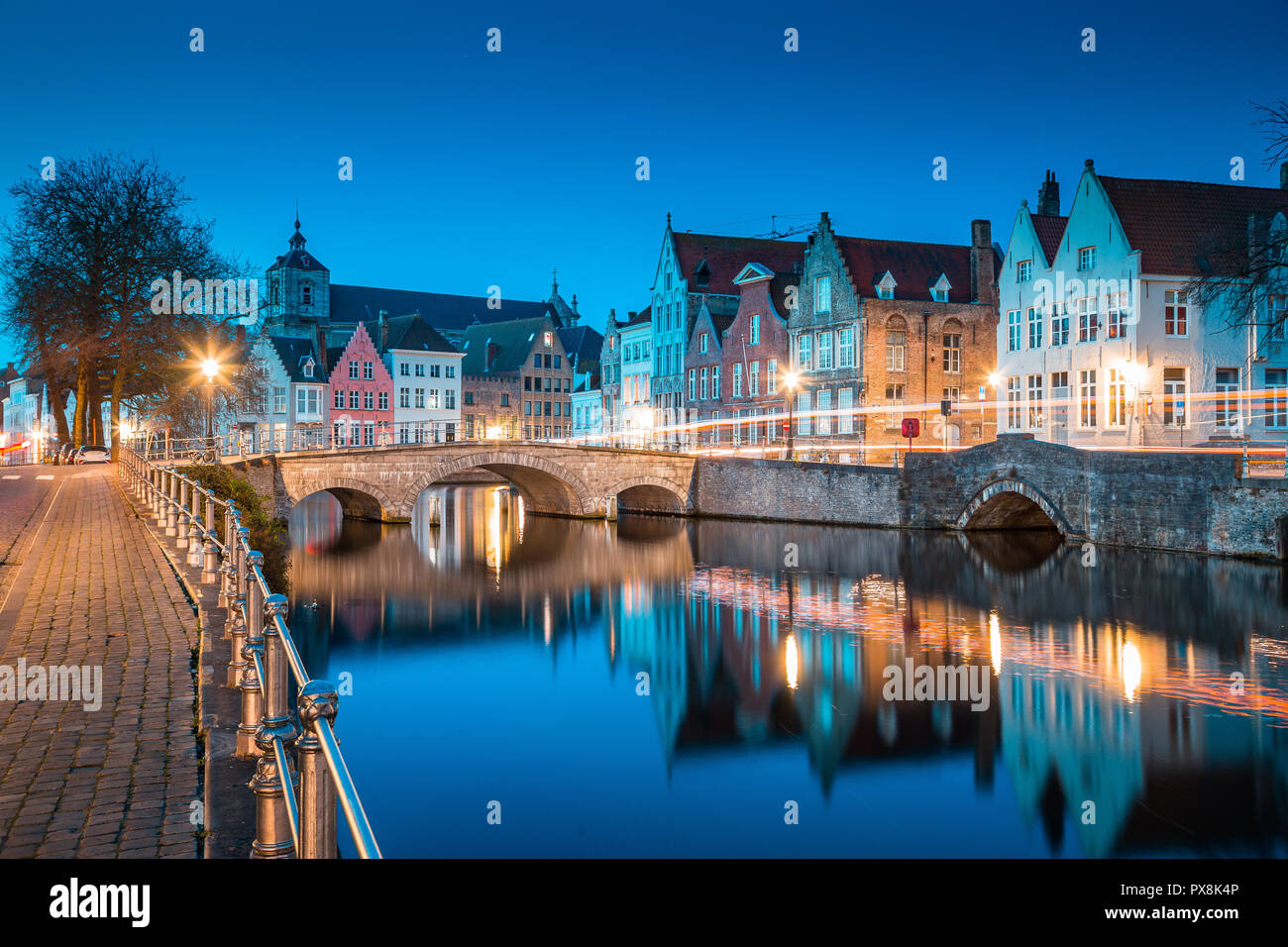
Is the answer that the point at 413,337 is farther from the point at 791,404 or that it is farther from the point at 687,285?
the point at 791,404

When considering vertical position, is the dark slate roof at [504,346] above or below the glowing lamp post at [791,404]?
above

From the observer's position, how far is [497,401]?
266ft

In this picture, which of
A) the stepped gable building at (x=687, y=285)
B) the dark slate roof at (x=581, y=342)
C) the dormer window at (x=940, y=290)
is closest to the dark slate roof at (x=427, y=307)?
the dark slate roof at (x=581, y=342)

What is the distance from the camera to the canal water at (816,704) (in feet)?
35.8

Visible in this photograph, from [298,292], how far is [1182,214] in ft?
223

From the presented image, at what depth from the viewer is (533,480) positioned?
47.0 metres

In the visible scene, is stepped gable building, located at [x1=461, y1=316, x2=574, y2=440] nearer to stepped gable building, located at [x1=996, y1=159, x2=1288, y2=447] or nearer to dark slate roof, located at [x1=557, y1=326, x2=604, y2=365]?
dark slate roof, located at [x1=557, y1=326, x2=604, y2=365]

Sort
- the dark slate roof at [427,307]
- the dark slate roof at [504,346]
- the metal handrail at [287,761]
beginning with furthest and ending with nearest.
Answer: the dark slate roof at [427,307], the dark slate roof at [504,346], the metal handrail at [287,761]

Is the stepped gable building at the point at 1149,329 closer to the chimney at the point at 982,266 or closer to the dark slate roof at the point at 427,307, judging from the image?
the chimney at the point at 982,266

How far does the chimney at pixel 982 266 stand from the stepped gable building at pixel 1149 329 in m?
7.93

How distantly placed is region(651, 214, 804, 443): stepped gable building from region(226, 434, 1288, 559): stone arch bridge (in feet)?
34.3

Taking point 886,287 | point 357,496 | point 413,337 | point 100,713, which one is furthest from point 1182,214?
point 413,337

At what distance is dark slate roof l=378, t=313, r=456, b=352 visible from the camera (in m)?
73.9

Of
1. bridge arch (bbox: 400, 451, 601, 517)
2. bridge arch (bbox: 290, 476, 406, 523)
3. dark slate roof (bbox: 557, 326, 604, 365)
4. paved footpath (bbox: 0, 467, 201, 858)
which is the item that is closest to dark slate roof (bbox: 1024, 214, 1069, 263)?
bridge arch (bbox: 400, 451, 601, 517)
